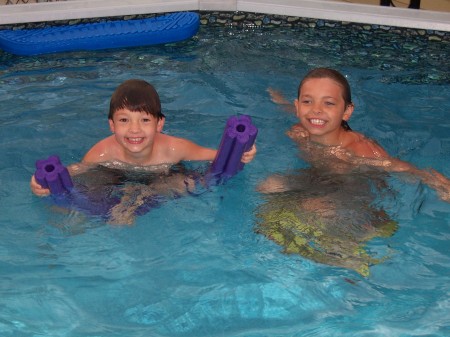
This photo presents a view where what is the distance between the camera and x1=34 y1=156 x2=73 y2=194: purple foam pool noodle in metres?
3.37

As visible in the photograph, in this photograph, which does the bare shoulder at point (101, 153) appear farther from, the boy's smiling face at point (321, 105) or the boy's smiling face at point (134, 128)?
the boy's smiling face at point (321, 105)

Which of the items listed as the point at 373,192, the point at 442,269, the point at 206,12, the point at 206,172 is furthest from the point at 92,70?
the point at 442,269

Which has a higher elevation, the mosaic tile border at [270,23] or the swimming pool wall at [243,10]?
the swimming pool wall at [243,10]

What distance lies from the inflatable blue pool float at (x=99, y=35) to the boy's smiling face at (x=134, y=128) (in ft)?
7.32

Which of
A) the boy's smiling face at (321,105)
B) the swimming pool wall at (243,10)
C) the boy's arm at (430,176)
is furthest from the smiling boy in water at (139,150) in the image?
the swimming pool wall at (243,10)

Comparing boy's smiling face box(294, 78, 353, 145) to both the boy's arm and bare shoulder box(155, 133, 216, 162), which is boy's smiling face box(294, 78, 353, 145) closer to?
the boy's arm

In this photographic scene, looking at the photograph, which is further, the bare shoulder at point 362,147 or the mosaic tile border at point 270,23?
the mosaic tile border at point 270,23

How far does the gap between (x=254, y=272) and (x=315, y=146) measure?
105 cm

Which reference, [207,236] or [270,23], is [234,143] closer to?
[207,236]

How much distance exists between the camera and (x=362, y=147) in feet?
13.8

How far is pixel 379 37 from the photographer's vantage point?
6.15m

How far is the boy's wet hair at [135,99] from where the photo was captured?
12.2 feet

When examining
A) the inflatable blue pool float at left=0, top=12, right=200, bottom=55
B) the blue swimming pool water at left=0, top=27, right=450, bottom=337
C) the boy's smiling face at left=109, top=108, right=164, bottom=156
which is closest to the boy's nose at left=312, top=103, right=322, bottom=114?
the blue swimming pool water at left=0, top=27, right=450, bottom=337

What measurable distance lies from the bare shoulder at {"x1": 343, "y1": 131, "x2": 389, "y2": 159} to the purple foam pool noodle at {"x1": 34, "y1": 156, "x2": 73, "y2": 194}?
5.26ft
